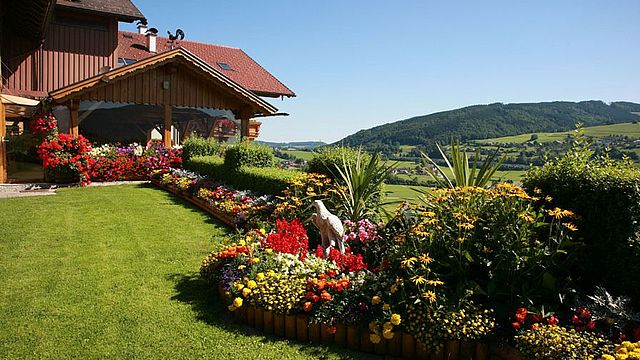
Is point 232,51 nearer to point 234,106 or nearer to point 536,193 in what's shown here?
point 234,106

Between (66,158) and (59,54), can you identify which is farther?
(59,54)

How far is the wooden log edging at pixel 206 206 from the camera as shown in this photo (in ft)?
29.2

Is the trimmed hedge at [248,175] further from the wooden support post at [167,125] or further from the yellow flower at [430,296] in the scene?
the yellow flower at [430,296]

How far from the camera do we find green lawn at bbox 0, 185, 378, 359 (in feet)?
13.2

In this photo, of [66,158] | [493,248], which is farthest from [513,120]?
[66,158]

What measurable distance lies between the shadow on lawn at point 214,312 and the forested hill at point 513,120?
7.54 metres

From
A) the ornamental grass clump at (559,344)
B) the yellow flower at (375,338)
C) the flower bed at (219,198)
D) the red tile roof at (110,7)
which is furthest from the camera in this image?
the red tile roof at (110,7)

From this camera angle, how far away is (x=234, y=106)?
56.2ft

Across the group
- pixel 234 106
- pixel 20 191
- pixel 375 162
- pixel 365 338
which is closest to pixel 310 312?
pixel 365 338

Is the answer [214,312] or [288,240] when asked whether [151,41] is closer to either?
[288,240]

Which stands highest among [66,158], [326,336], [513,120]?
[513,120]

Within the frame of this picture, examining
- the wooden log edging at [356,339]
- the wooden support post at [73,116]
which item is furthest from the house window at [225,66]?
the wooden log edging at [356,339]

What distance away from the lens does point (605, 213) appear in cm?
415

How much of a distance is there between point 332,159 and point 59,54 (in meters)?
15.5
